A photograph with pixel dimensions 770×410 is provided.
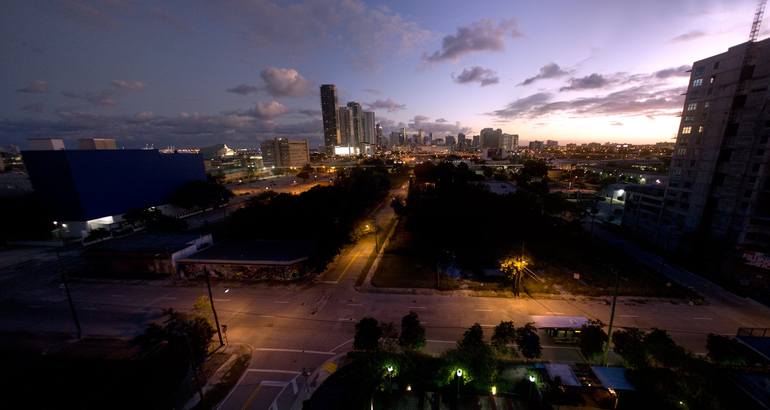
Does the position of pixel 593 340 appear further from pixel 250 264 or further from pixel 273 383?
pixel 250 264

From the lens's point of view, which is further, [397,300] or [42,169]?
[42,169]

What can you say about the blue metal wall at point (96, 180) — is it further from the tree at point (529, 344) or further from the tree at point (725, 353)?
the tree at point (725, 353)

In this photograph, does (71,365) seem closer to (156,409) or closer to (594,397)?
(156,409)

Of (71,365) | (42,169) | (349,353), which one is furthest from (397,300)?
(42,169)

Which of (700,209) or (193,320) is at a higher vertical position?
(700,209)

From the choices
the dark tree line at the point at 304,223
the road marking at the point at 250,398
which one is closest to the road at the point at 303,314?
the road marking at the point at 250,398

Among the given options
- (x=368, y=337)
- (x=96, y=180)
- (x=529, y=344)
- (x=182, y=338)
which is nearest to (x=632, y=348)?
(x=529, y=344)
